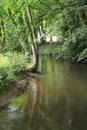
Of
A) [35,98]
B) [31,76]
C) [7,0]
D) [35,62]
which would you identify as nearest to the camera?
[35,98]

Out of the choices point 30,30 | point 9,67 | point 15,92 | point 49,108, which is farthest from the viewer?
point 9,67

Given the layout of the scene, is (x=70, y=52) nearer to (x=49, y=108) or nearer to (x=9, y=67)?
(x=9, y=67)

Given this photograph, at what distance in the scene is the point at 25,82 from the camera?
15.4 meters

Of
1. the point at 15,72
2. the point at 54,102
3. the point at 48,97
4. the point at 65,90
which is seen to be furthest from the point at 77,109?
the point at 15,72

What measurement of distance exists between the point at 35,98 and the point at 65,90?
1.99 m

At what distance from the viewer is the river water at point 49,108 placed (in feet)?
29.4

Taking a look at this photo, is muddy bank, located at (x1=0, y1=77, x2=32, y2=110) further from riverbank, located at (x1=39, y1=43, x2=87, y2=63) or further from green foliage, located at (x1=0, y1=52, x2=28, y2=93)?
riverbank, located at (x1=39, y1=43, x2=87, y2=63)

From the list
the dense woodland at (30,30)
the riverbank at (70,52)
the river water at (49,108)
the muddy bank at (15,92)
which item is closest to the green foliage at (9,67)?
the dense woodland at (30,30)

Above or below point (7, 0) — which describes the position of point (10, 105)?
below

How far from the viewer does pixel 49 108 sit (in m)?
10.8

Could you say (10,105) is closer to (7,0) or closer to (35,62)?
(7,0)

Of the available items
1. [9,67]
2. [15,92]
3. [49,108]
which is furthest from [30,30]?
[9,67]

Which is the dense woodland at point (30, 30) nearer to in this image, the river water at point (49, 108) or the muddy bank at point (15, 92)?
the muddy bank at point (15, 92)

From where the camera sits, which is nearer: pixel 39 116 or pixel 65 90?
pixel 39 116
